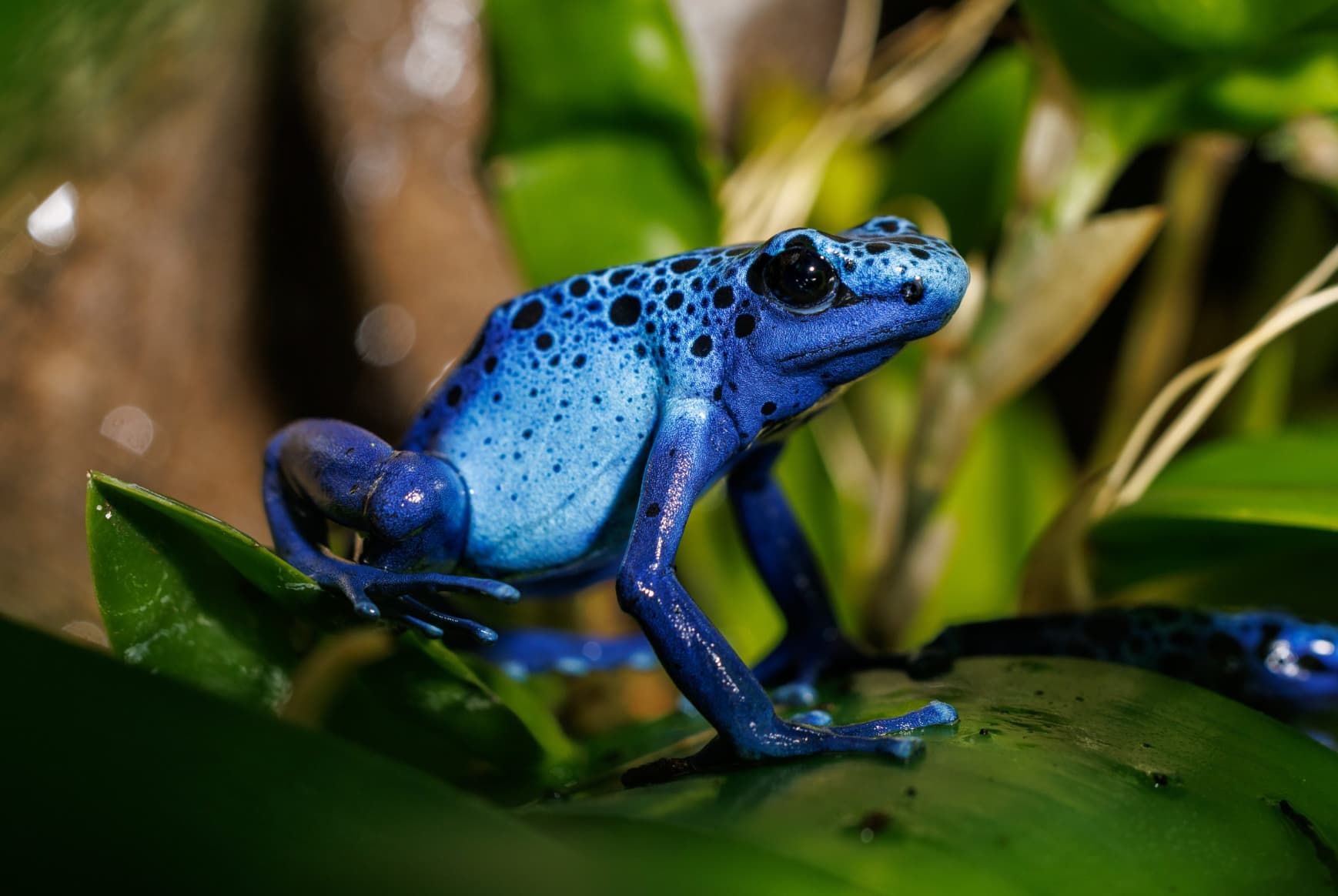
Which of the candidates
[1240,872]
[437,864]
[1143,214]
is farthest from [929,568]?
[437,864]

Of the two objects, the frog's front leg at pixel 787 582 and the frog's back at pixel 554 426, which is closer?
the frog's back at pixel 554 426

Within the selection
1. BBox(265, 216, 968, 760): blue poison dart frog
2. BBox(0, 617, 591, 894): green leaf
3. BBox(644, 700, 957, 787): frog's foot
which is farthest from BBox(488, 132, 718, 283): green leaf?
BBox(0, 617, 591, 894): green leaf

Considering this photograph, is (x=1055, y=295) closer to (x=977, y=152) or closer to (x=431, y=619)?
(x=977, y=152)

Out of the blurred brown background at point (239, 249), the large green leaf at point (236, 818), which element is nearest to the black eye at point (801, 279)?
the large green leaf at point (236, 818)

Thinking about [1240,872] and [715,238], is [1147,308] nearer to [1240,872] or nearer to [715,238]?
[715,238]

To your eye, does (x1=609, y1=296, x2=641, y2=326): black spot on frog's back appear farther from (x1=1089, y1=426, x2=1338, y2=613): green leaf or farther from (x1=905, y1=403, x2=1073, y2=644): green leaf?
(x1=905, y1=403, x2=1073, y2=644): green leaf

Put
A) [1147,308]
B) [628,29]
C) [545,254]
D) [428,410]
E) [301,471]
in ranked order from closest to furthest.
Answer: [301,471] < [428,410] < [628,29] < [545,254] < [1147,308]

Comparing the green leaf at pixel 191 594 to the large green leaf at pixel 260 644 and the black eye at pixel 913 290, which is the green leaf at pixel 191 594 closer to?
the large green leaf at pixel 260 644
